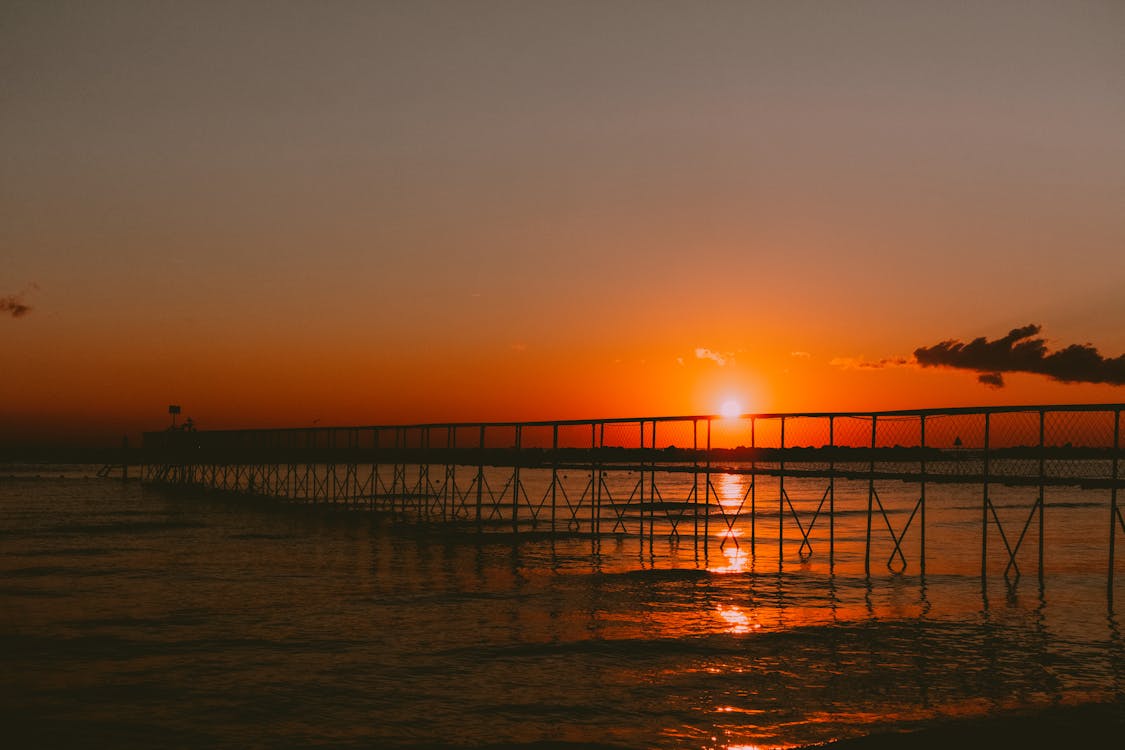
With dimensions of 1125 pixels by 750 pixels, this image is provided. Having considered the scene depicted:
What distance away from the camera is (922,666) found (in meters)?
14.8

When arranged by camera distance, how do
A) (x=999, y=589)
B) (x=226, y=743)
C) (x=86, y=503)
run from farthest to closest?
(x=86, y=503) → (x=999, y=589) → (x=226, y=743)

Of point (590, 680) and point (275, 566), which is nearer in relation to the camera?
point (590, 680)

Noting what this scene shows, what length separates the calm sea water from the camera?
12.1 meters

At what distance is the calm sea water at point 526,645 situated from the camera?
39.7ft

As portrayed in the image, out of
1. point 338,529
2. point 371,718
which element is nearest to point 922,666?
point 371,718

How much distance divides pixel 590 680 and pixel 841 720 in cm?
372

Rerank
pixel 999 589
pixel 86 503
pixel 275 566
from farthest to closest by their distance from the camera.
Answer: pixel 86 503
pixel 275 566
pixel 999 589

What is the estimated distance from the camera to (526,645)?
16469 mm

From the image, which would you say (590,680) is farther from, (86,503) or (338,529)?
(86,503)

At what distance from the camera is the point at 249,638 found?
1700 centimetres

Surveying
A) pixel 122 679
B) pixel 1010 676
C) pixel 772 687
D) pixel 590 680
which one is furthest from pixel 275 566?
pixel 1010 676

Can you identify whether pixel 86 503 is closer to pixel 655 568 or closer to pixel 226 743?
pixel 655 568

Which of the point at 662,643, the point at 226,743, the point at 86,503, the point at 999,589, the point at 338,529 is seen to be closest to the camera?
the point at 226,743

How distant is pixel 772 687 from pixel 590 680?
260cm
